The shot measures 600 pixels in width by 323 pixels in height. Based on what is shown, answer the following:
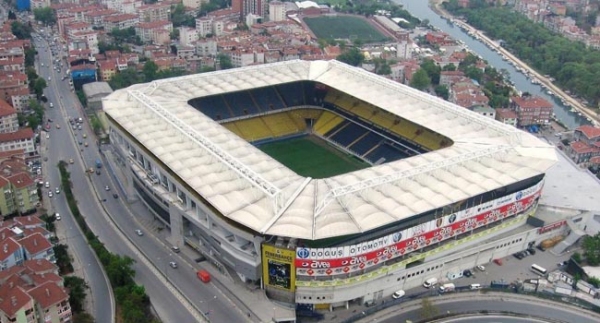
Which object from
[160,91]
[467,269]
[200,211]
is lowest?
[467,269]

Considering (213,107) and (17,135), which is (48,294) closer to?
(17,135)

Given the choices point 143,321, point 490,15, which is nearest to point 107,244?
point 143,321

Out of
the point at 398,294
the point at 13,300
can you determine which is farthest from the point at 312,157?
the point at 13,300

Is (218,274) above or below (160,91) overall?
below

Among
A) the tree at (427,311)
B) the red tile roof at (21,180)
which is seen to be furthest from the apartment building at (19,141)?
the tree at (427,311)

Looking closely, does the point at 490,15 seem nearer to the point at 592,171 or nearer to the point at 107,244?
the point at 592,171

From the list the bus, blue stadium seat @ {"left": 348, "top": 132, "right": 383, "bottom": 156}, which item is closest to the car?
the bus
